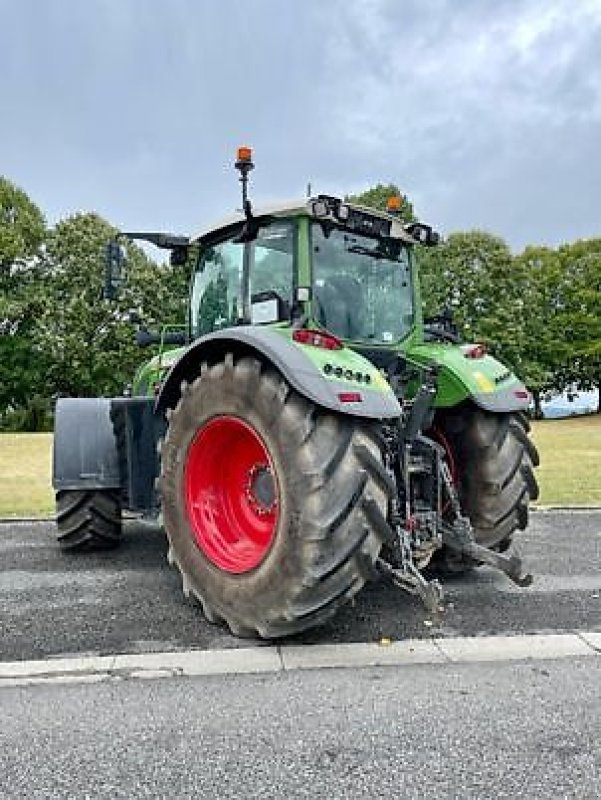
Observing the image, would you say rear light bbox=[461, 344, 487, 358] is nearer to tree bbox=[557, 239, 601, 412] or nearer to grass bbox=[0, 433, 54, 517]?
grass bbox=[0, 433, 54, 517]

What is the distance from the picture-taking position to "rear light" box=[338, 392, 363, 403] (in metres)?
3.94

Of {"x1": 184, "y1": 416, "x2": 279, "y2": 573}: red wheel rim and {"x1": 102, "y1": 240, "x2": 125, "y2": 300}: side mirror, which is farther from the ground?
{"x1": 102, "y1": 240, "x2": 125, "y2": 300}: side mirror

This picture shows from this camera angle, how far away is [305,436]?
13.0ft

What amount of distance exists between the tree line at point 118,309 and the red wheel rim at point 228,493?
26538 mm

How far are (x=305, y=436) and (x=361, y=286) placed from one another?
173cm

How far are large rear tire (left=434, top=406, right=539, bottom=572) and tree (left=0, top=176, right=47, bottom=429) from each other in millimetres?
33673

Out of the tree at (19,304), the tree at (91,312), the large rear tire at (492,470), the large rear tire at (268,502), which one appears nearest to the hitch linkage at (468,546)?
the large rear tire at (492,470)

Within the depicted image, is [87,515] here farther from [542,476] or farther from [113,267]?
[542,476]

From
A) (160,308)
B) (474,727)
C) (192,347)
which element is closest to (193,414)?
(192,347)

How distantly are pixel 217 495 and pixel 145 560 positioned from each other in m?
1.87

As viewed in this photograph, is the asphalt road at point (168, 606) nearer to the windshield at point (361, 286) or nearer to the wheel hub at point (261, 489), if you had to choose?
the wheel hub at point (261, 489)

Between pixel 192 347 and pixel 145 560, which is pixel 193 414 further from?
pixel 145 560

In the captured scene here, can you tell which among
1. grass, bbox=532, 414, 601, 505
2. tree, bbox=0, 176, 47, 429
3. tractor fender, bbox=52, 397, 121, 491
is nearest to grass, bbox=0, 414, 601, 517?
grass, bbox=532, 414, 601, 505

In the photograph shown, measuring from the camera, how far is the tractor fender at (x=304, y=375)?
12.8 ft
